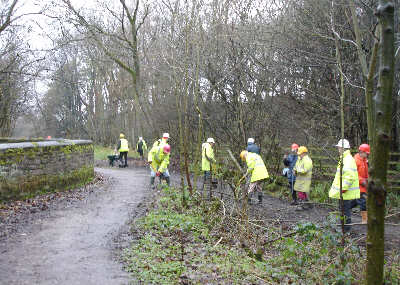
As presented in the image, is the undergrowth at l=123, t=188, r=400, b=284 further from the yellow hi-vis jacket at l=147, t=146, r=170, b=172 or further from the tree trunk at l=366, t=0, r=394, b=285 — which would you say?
the yellow hi-vis jacket at l=147, t=146, r=170, b=172

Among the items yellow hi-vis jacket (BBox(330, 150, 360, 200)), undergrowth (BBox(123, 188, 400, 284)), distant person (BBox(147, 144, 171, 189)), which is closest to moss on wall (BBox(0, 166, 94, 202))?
distant person (BBox(147, 144, 171, 189))

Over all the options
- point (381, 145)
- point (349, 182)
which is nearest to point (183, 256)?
point (349, 182)

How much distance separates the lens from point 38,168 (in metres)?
10.8

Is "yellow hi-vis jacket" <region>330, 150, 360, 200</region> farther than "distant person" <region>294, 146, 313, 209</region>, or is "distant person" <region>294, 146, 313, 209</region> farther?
"distant person" <region>294, 146, 313, 209</region>

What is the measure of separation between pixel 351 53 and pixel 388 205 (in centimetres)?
476

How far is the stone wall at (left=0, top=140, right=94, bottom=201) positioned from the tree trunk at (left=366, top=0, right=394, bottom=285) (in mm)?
9067

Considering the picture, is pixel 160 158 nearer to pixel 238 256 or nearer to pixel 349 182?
pixel 349 182

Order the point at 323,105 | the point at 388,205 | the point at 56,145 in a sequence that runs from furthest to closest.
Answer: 1. the point at 323,105
2. the point at 56,145
3. the point at 388,205

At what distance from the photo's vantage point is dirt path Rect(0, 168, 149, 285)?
17.1 ft

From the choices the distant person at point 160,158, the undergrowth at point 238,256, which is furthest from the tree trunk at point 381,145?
the distant person at point 160,158

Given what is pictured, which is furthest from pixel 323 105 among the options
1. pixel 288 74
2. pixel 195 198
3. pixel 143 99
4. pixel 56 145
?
pixel 143 99

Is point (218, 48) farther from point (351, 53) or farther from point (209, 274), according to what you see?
point (209, 274)

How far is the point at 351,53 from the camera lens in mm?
12445

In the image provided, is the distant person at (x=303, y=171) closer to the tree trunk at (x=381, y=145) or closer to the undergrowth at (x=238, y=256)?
the undergrowth at (x=238, y=256)
